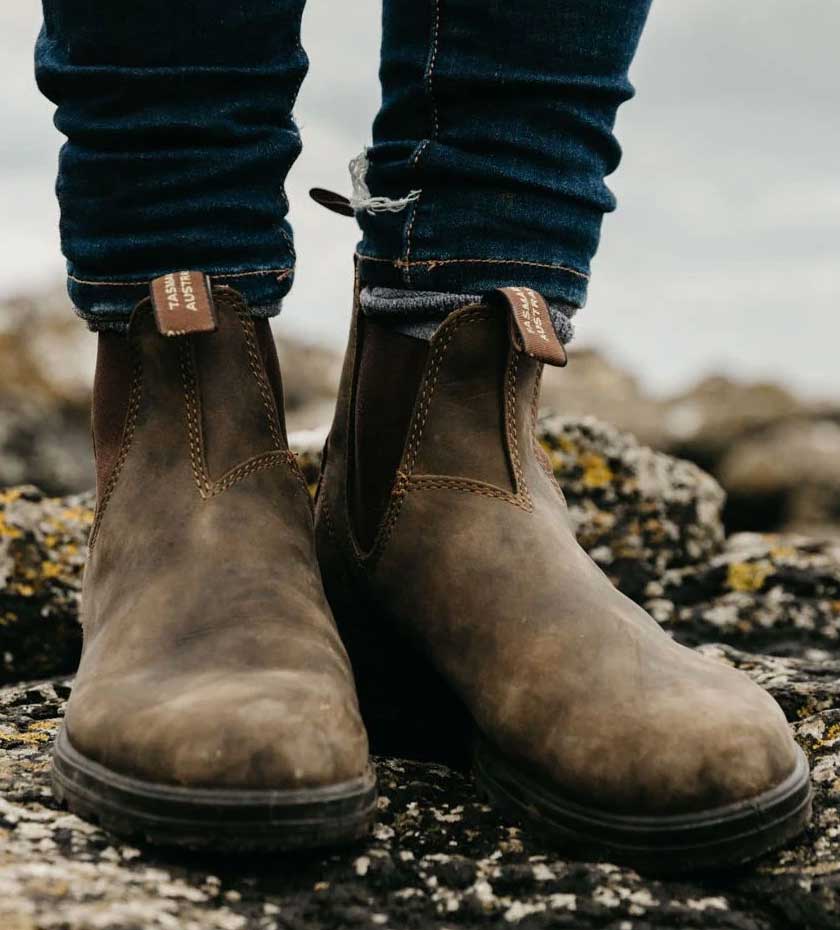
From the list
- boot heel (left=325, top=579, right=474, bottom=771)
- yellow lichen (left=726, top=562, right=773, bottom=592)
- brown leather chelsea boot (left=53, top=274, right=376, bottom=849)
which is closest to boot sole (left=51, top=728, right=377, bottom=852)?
brown leather chelsea boot (left=53, top=274, right=376, bottom=849)

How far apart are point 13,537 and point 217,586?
48.4 inches

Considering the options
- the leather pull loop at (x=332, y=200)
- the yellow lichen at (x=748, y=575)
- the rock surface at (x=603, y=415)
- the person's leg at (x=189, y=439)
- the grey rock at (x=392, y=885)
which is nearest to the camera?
the grey rock at (x=392, y=885)

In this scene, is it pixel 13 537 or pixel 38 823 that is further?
pixel 13 537

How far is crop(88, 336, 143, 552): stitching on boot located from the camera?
5.15ft

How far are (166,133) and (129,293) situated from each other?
8.7 inches

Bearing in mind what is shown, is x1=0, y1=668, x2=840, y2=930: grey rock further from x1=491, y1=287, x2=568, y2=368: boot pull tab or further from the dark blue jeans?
the dark blue jeans

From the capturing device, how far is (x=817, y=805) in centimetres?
142

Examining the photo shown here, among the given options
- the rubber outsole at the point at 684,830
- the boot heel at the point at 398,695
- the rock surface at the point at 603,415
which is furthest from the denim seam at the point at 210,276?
the rock surface at the point at 603,415

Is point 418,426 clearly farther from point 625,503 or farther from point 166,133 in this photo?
point 625,503

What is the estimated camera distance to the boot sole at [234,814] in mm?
1171

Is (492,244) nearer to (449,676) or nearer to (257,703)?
(449,676)

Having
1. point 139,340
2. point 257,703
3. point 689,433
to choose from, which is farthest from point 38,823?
point 689,433

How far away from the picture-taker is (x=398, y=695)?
1.66 meters

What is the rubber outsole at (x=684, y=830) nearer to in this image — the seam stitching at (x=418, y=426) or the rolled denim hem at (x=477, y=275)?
the seam stitching at (x=418, y=426)
